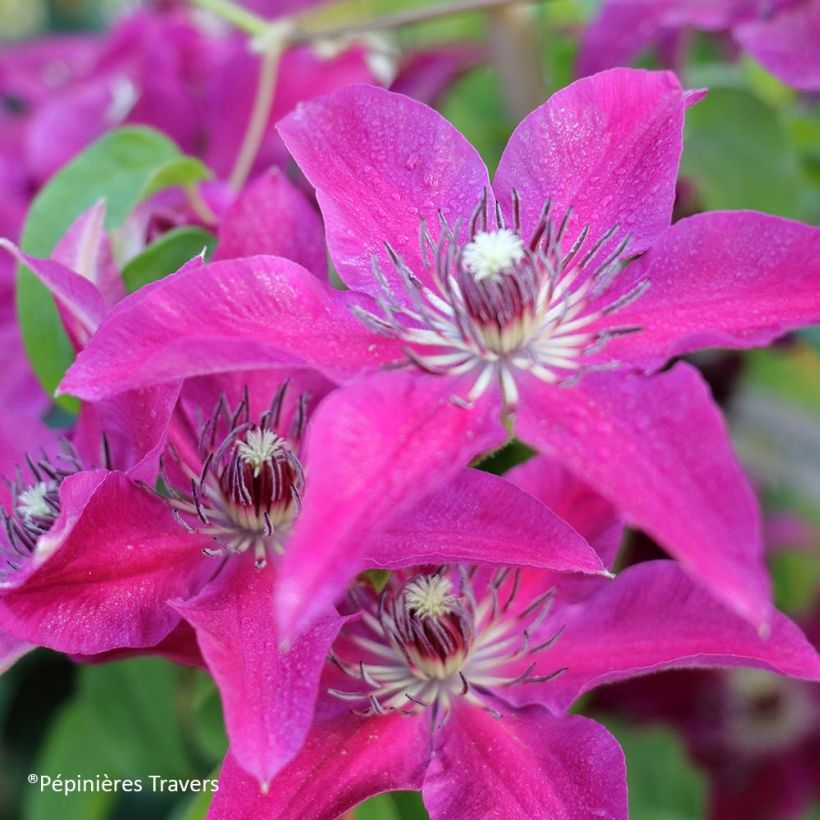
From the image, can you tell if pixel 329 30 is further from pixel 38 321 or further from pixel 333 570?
pixel 333 570

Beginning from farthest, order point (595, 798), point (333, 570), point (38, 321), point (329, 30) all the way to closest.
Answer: point (329, 30) → point (38, 321) → point (595, 798) → point (333, 570)

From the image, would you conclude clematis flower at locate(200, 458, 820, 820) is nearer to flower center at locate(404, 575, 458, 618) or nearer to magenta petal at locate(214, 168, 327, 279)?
flower center at locate(404, 575, 458, 618)

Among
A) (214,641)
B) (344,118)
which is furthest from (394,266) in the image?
(214,641)

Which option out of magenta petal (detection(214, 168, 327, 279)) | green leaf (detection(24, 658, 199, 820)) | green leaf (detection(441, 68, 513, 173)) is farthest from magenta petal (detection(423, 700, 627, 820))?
green leaf (detection(441, 68, 513, 173))

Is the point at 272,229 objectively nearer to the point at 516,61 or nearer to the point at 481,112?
the point at 516,61

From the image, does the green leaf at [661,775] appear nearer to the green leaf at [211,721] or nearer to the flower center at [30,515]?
the green leaf at [211,721]

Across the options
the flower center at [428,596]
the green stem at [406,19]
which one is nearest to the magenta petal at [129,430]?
the flower center at [428,596]
